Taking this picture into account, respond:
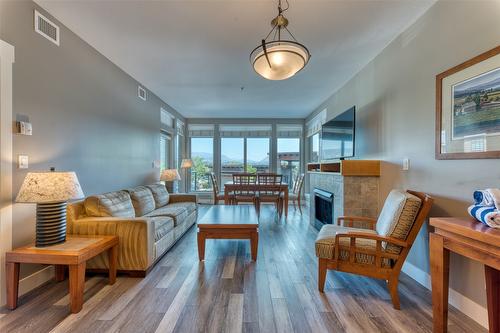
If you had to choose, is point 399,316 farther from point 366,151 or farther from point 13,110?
point 13,110

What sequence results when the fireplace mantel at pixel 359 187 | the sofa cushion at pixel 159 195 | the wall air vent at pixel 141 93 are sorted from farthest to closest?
the wall air vent at pixel 141 93 → the sofa cushion at pixel 159 195 → the fireplace mantel at pixel 359 187

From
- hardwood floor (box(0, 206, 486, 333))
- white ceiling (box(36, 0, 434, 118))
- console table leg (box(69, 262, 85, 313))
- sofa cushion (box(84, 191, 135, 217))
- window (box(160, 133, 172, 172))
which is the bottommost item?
hardwood floor (box(0, 206, 486, 333))

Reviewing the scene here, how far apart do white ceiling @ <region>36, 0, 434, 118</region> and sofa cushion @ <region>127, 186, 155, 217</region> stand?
1.86 m

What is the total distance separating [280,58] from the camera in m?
1.71

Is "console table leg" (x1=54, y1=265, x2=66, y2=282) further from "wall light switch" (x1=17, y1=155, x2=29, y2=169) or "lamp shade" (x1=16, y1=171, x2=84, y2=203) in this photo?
"wall light switch" (x1=17, y1=155, x2=29, y2=169)

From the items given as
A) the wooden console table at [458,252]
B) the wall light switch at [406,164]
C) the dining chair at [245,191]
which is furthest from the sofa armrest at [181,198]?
the wooden console table at [458,252]

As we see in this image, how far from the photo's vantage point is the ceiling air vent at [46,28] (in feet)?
7.06

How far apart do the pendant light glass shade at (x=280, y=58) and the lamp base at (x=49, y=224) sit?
6.91 ft

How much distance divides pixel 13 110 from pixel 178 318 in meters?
2.20

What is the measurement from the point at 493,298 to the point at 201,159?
21.3 feet

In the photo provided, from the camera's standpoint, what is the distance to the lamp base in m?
1.93

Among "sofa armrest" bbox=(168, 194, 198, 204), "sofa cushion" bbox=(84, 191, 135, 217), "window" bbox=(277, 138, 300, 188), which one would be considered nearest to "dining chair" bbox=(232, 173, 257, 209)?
"sofa armrest" bbox=(168, 194, 198, 204)

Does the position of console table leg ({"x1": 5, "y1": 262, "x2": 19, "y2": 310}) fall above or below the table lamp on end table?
below

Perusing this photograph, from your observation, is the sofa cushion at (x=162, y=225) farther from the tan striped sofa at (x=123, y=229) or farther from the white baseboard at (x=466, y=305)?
the white baseboard at (x=466, y=305)
